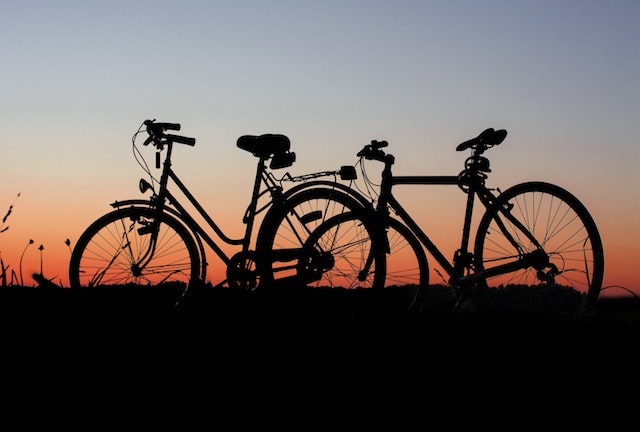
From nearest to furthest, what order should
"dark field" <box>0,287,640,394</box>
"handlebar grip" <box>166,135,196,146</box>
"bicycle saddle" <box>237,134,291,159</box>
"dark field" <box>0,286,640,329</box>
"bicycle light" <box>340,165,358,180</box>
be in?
1. "dark field" <box>0,287,640,394</box>
2. "dark field" <box>0,286,640,329</box>
3. "bicycle light" <box>340,165,358,180</box>
4. "bicycle saddle" <box>237,134,291,159</box>
5. "handlebar grip" <box>166,135,196,146</box>

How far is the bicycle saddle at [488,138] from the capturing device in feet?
21.2

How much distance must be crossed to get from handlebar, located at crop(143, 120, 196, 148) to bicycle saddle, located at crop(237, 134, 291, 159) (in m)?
0.46

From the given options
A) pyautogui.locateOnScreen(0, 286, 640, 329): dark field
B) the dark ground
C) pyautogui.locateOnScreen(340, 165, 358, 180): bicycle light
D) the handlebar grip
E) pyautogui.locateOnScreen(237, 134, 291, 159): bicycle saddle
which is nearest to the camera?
the dark ground

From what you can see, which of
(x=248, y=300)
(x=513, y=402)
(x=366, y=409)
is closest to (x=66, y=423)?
(x=366, y=409)

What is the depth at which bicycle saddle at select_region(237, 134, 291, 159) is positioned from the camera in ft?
21.0

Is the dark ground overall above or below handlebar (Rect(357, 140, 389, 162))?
below

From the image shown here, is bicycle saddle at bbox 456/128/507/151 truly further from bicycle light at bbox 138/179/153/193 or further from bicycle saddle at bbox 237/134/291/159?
bicycle light at bbox 138/179/153/193

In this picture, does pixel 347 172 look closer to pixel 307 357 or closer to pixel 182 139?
pixel 182 139

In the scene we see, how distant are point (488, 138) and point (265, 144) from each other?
1843mm

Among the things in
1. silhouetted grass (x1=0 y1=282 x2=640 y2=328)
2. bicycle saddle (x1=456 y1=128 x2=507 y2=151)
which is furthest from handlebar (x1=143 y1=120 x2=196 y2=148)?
bicycle saddle (x1=456 y1=128 x2=507 y2=151)

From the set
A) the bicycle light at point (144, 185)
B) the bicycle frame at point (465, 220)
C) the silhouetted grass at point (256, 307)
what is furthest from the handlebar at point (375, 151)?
the bicycle light at point (144, 185)

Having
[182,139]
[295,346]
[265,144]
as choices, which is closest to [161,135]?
[182,139]

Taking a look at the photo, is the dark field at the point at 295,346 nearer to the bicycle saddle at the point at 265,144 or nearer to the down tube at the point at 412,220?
the down tube at the point at 412,220

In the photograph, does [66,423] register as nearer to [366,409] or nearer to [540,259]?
[366,409]
